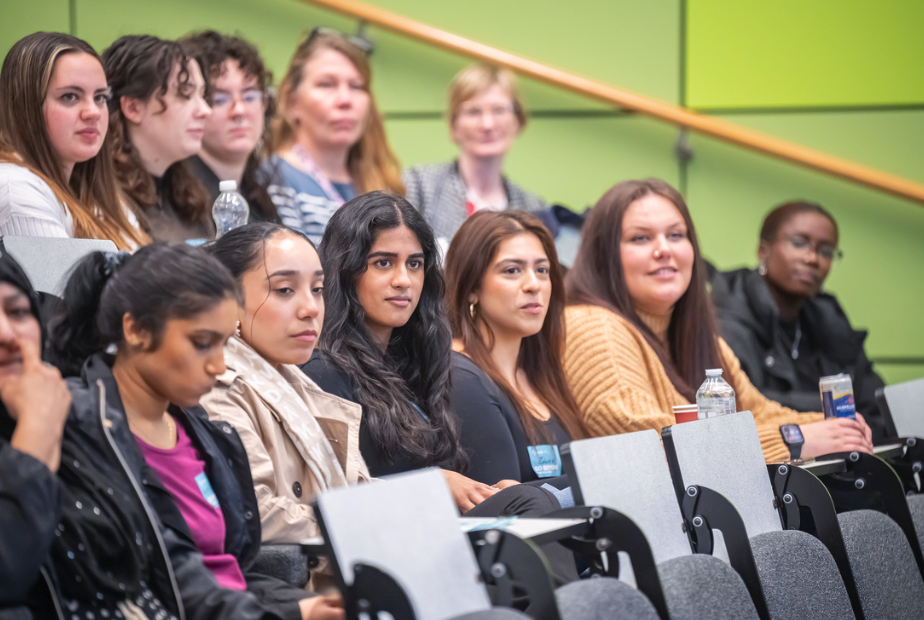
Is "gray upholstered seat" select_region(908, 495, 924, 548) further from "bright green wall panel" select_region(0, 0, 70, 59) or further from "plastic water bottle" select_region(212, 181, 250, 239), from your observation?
"bright green wall panel" select_region(0, 0, 70, 59)

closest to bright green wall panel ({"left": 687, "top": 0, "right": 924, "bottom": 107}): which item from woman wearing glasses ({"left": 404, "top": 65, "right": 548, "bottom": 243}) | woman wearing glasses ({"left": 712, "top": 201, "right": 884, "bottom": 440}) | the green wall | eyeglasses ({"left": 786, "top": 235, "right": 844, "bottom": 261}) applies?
the green wall

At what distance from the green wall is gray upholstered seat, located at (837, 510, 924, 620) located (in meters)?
2.38

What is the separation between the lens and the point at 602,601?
5.22 ft

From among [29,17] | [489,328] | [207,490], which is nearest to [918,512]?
[489,328]

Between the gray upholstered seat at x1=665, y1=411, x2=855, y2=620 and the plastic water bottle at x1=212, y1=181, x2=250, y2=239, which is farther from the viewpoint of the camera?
the plastic water bottle at x1=212, y1=181, x2=250, y2=239

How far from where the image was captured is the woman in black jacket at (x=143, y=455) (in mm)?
1431

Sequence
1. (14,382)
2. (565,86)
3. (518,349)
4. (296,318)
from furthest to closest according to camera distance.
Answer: (565,86) < (518,349) < (296,318) < (14,382)

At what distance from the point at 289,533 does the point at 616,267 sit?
1.69 metres

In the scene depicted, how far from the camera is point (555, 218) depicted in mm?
3932

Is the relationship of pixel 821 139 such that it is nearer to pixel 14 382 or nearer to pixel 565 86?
pixel 565 86

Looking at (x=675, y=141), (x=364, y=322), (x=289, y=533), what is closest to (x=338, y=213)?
(x=364, y=322)

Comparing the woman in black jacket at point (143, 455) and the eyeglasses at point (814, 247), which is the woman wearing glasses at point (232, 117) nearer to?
the woman in black jacket at point (143, 455)

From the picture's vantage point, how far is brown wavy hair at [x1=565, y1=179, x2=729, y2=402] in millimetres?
3234

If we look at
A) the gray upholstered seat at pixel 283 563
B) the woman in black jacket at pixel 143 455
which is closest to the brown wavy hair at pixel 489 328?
the gray upholstered seat at pixel 283 563
